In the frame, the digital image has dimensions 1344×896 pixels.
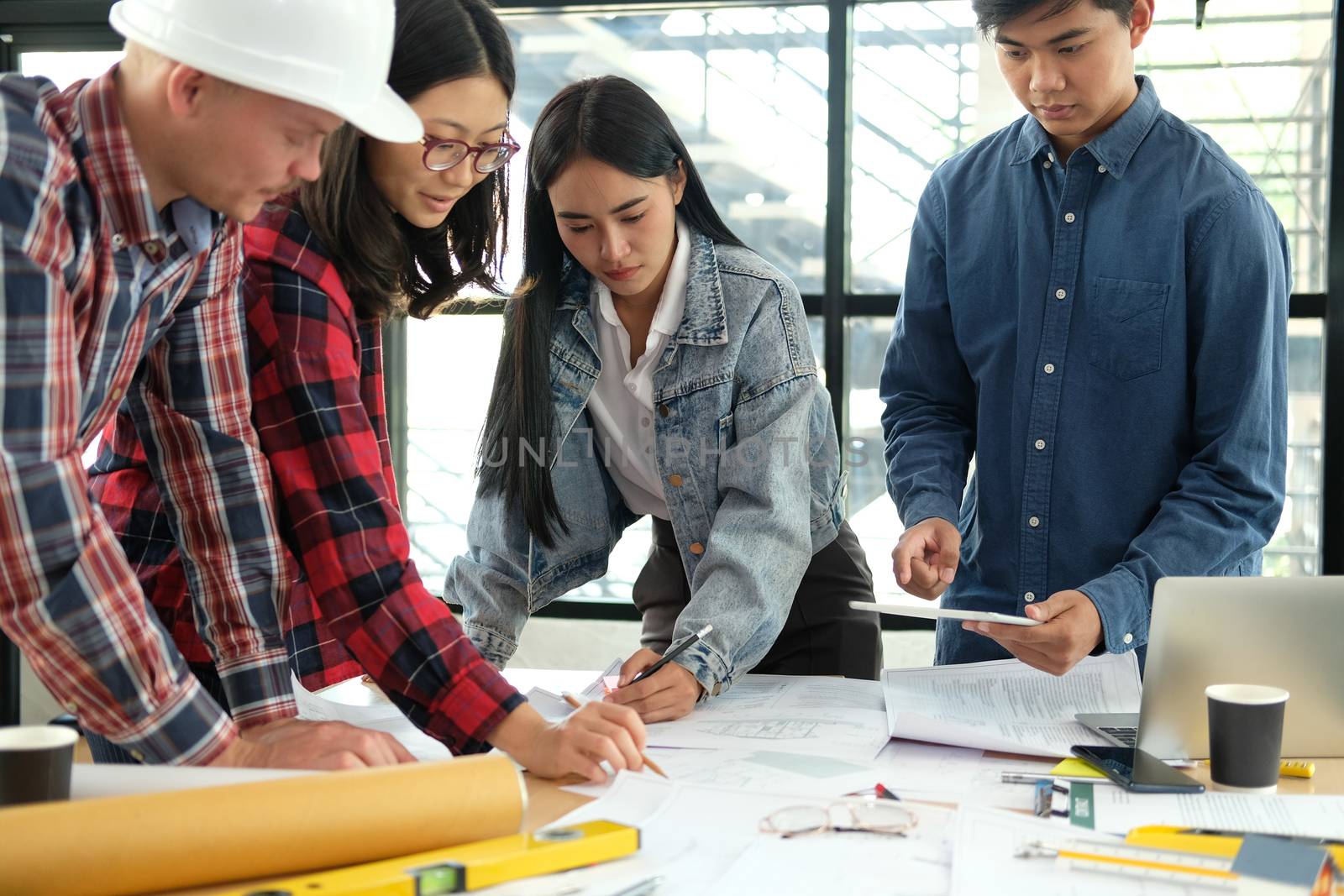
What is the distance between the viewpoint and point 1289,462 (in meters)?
3.18

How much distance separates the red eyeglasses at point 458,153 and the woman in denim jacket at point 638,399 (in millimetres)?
268

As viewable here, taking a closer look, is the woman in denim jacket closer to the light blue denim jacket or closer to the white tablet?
the light blue denim jacket

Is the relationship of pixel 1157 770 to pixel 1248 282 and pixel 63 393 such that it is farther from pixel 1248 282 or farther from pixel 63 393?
pixel 63 393

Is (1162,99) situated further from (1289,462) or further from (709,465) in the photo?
(709,465)

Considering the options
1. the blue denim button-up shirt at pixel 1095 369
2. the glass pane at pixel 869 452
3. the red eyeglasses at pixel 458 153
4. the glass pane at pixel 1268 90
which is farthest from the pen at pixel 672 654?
the glass pane at pixel 1268 90

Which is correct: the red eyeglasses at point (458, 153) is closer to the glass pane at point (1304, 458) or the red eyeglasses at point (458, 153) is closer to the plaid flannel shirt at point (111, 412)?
the plaid flannel shirt at point (111, 412)

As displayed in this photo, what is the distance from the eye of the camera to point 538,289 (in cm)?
190

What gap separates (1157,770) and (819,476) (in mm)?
784

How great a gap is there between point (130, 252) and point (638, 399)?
0.88 m

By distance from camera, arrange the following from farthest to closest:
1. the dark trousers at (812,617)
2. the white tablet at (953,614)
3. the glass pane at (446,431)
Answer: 1. the glass pane at (446,431)
2. the dark trousers at (812,617)
3. the white tablet at (953,614)

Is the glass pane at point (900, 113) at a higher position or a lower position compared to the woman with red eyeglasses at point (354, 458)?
higher

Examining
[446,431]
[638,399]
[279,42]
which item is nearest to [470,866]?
[279,42]

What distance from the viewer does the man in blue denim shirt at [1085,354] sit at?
1708mm

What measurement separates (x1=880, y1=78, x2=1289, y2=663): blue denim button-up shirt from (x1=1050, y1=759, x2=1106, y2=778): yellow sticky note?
1.04ft
